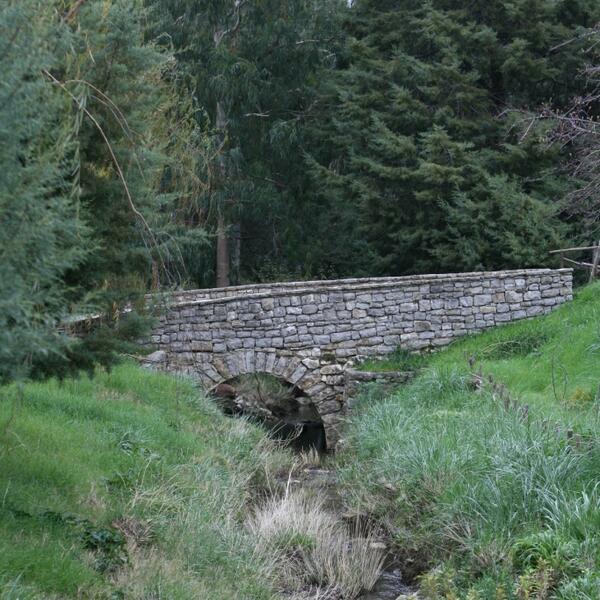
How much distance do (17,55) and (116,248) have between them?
2494 mm

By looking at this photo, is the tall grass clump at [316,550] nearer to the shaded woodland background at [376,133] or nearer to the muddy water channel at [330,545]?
the muddy water channel at [330,545]

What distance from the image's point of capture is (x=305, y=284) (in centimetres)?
2047

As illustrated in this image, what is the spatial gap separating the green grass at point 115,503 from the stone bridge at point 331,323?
478cm

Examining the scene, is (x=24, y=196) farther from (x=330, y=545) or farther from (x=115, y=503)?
(x=330, y=545)

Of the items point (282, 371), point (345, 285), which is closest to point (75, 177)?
point (282, 371)

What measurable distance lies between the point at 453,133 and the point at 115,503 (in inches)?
629

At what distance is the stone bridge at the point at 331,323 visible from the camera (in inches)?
674

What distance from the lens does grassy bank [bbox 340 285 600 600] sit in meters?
6.94

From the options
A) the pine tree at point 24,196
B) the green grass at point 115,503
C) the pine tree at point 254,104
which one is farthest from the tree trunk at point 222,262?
the pine tree at point 24,196

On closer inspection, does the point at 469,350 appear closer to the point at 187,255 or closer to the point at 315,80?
the point at 187,255

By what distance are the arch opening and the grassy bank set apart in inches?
244

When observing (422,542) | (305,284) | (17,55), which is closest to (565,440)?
(422,542)

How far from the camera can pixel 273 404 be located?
71.8 feet

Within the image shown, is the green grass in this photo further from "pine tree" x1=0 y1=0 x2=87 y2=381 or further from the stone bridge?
the stone bridge
